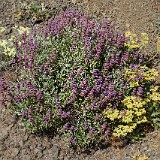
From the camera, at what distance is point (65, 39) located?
6.00 m

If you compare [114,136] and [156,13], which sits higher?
[156,13]

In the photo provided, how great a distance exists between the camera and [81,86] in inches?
215

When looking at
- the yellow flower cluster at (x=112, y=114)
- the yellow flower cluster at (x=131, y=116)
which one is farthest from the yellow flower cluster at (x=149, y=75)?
the yellow flower cluster at (x=112, y=114)

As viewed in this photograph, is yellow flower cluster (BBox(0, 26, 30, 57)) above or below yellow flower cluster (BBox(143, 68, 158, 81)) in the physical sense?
below

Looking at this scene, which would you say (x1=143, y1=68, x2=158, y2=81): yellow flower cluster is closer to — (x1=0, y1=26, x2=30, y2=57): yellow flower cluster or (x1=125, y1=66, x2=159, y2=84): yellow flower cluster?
(x1=125, y1=66, x2=159, y2=84): yellow flower cluster

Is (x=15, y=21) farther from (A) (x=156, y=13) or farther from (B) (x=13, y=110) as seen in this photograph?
(A) (x=156, y=13)

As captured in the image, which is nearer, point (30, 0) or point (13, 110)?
point (13, 110)

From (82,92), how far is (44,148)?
960mm

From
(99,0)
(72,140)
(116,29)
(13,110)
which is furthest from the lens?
(99,0)

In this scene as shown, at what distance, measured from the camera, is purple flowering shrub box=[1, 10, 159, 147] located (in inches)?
211

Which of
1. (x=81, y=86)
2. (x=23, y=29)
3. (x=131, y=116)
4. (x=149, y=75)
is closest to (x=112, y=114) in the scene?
(x=131, y=116)

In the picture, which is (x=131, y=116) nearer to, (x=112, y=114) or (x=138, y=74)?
(x=112, y=114)

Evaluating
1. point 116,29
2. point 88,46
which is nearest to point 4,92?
point 88,46

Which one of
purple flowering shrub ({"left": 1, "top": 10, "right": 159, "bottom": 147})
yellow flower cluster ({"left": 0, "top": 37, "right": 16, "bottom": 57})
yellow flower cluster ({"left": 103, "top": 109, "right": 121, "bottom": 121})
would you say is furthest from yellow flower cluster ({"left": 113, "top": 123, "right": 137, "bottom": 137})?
yellow flower cluster ({"left": 0, "top": 37, "right": 16, "bottom": 57})
